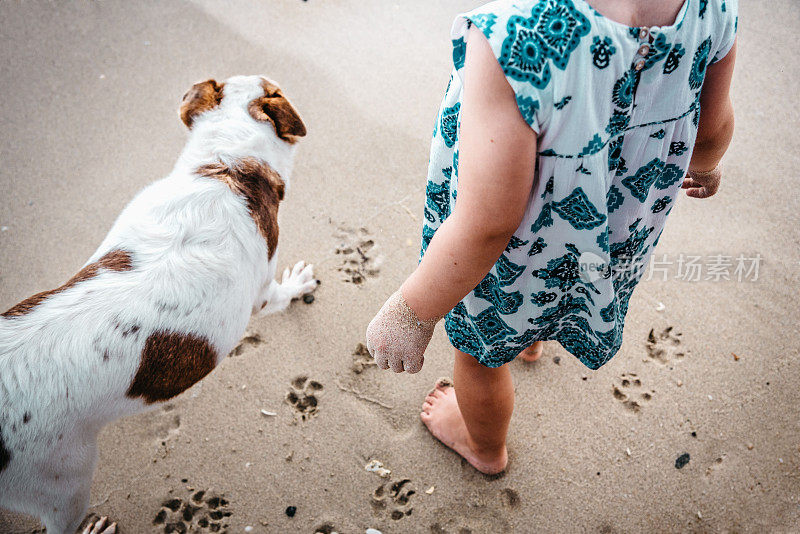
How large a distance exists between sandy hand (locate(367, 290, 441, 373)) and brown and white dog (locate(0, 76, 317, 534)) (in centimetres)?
66

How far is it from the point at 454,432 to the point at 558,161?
1316 mm

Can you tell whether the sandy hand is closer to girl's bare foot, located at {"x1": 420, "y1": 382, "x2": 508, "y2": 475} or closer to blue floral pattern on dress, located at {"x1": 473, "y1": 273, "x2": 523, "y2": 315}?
blue floral pattern on dress, located at {"x1": 473, "y1": 273, "x2": 523, "y2": 315}

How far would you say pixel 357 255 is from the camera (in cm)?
240

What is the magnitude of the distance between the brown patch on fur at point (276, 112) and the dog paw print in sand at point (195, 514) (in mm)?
1352

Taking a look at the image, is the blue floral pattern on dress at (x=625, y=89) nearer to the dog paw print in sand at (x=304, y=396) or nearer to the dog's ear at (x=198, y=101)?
the dog's ear at (x=198, y=101)

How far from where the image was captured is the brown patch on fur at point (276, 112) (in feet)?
5.98

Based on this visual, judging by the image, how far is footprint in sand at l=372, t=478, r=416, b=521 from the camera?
5.99ft

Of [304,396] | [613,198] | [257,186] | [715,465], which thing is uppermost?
[613,198]

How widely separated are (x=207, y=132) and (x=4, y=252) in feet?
4.51

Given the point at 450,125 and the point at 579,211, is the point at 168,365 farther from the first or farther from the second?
the point at 579,211

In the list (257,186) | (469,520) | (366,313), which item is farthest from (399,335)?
(366,313)

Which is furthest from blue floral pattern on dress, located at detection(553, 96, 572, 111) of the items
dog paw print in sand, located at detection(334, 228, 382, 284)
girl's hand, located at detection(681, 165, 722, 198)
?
dog paw print in sand, located at detection(334, 228, 382, 284)

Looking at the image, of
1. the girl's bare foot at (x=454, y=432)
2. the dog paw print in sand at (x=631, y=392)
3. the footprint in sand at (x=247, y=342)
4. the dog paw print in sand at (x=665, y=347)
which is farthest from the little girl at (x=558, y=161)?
the footprint in sand at (x=247, y=342)

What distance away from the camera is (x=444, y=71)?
301 centimetres
